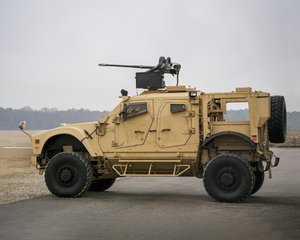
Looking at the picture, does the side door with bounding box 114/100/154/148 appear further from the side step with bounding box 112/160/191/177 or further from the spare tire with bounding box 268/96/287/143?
the spare tire with bounding box 268/96/287/143

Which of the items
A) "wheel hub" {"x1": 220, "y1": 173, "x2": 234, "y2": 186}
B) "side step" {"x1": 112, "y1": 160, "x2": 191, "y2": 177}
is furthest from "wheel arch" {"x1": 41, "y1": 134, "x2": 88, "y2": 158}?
"wheel hub" {"x1": 220, "y1": 173, "x2": 234, "y2": 186}

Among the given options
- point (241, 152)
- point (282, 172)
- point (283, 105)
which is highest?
point (283, 105)

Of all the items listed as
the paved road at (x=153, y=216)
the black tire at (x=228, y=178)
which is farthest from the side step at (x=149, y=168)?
the black tire at (x=228, y=178)

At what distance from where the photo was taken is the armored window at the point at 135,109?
1271 centimetres

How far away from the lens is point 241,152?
40.1 ft

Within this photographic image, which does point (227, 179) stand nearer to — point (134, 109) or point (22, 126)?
point (134, 109)

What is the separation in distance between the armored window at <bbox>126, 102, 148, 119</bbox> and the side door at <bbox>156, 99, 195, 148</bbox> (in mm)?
389

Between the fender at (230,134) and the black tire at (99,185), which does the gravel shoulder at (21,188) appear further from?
the fender at (230,134)

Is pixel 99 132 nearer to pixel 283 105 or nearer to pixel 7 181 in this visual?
pixel 283 105

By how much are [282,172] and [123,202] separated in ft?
32.7

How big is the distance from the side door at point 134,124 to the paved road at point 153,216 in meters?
1.34

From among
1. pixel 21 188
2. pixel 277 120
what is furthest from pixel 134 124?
pixel 21 188

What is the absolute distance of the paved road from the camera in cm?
802

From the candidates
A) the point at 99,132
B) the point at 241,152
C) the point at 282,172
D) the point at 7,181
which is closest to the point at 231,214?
the point at 241,152
